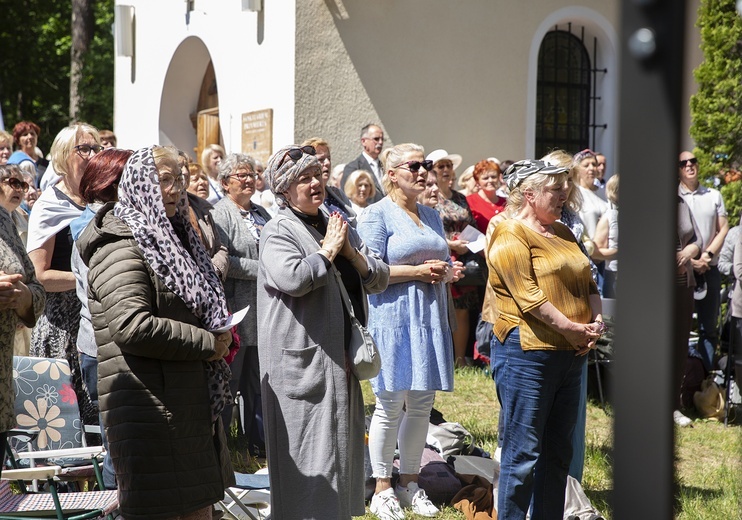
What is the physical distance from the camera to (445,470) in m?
5.96

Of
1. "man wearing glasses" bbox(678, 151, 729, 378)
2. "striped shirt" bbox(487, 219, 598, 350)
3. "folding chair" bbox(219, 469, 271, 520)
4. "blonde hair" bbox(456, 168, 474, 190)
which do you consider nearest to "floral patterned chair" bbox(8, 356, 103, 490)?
"folding chair" bbox(219, 469, 271, 520)

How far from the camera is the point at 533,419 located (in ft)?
14.8

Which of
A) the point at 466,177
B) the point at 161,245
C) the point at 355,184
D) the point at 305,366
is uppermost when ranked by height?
the point at 466,177

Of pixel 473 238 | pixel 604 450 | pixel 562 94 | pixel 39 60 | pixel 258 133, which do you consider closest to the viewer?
pixel 604 450

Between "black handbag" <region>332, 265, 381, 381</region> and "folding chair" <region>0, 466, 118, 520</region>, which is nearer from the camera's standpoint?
"folding chair" <region>0, 466, 118, 520</region>

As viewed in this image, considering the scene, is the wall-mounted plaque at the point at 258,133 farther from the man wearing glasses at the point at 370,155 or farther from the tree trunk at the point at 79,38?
the tree trunk at the point at 79,38

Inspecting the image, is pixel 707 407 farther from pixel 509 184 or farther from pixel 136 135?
pixel 136 135

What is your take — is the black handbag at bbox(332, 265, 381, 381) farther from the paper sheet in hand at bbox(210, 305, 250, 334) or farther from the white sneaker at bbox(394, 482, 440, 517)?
the white sneaker at bbox(394, 482, 440, 517)

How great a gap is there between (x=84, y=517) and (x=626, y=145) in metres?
3.43

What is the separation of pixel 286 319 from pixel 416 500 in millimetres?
1762

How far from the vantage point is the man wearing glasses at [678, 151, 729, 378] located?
8.90 metres

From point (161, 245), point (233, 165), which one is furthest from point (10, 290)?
point (233, 165)

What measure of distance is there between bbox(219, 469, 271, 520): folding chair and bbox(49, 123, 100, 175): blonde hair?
82.9 inches

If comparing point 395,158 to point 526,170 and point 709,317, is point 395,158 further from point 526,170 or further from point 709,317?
point 709,317
